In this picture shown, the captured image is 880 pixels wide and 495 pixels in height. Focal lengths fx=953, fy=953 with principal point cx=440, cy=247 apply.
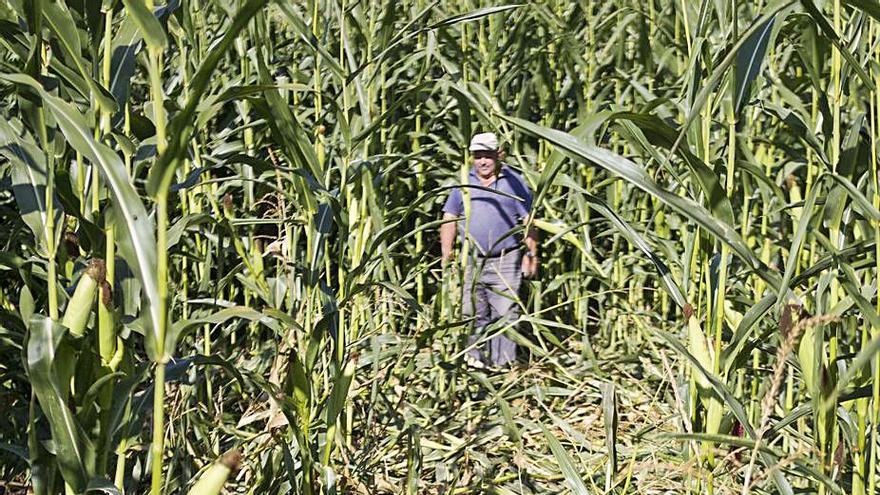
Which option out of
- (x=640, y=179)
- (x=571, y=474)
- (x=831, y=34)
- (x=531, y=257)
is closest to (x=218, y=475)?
(x=640, y=179)

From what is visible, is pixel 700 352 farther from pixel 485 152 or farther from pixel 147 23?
pixel 485 152

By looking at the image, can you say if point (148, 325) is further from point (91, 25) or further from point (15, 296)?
point (15, 296)

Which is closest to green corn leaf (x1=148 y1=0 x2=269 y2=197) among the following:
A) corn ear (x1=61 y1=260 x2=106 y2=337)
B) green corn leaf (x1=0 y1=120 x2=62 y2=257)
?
corn ear (x1=61 y1=260 x2=106 y2=337)

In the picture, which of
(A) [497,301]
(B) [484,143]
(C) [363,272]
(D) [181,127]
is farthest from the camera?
(A) [497,301]

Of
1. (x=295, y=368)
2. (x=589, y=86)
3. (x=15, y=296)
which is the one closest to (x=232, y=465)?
(x=295, y=368)

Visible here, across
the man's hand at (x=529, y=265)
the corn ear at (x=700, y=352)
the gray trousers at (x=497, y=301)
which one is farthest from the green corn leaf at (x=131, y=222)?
the man's hand at (x=529, y=265)

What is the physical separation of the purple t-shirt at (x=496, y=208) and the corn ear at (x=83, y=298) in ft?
8.37

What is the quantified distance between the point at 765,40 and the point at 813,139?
1.27ft

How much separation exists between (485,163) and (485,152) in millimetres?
81

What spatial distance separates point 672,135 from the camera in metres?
1.55

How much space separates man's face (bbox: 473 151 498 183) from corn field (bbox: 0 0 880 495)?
178 millimetres

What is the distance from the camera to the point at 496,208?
4141mm

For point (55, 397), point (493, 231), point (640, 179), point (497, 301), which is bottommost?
point (497, 301)

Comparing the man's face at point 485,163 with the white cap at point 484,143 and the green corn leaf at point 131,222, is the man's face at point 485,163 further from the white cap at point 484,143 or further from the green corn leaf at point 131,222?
the green corn leaf at point 131,222
